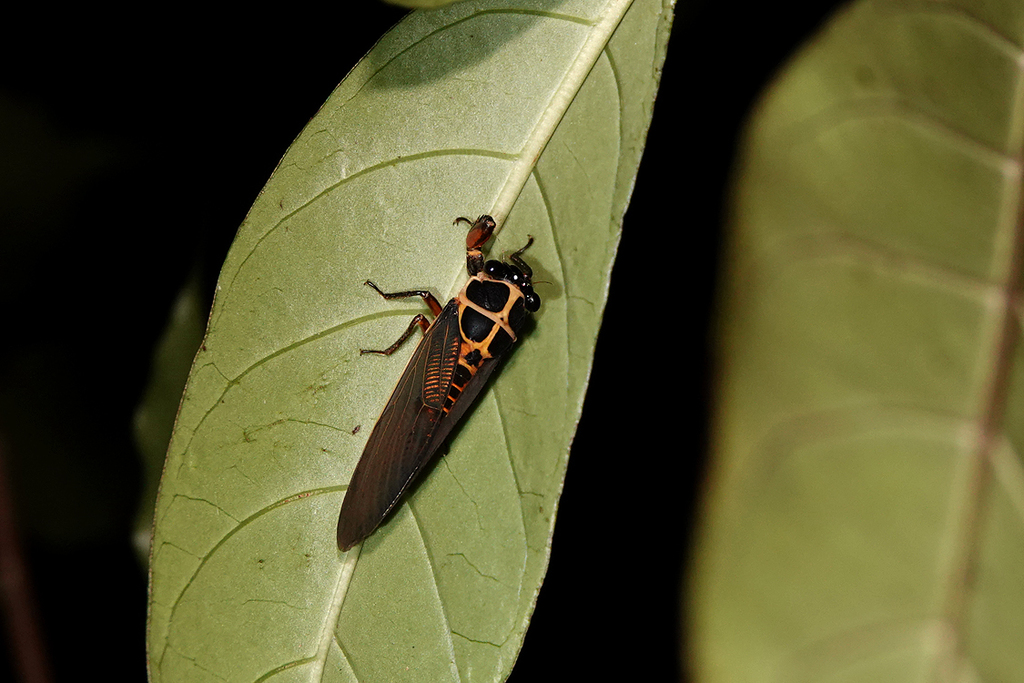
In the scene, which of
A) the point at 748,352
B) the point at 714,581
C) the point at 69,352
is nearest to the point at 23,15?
the point at 69,352

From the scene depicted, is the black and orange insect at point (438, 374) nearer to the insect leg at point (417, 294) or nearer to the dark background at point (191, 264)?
the insect leg at point (417, 294)

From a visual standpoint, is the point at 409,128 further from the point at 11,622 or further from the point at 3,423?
the point at 11,622

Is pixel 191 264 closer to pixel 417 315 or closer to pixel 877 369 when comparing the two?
pixel 417 315

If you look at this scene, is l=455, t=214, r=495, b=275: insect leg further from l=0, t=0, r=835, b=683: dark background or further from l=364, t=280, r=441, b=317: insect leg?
l=0, t=0, r=835, b=683: dark background

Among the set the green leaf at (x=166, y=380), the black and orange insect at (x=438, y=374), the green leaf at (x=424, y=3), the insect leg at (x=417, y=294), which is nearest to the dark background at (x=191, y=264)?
the green leaf at (x=166, y=380)

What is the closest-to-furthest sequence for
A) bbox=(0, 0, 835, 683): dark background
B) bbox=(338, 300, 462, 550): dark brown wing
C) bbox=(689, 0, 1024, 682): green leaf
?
bbox=(338, 300, 462, 550): dark brown wing → bbox=(689, 0, 1024, 682): green leaf → bbox=(0, 0, 835, 683): dark background

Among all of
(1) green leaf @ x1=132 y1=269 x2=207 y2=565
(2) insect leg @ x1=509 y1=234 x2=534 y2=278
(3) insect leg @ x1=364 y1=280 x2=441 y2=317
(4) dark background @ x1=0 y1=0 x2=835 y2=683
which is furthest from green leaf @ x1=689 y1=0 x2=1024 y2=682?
(1) green leaf @ x1=132 y1=269 x2=207 y2=565
